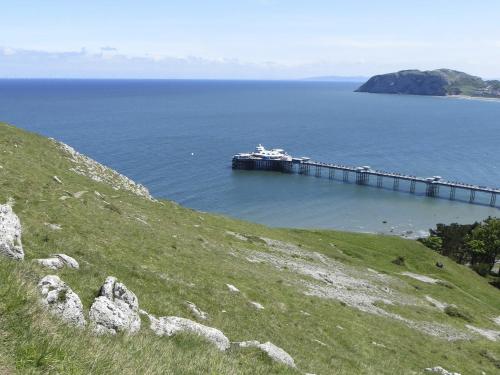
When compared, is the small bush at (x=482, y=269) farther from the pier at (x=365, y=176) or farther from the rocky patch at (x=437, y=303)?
the pier at (x=365, y=176)

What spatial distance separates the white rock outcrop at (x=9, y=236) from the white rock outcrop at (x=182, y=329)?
4794mm

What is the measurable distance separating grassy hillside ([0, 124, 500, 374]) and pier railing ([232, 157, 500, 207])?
8815cm

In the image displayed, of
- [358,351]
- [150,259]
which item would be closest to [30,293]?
[150,259]

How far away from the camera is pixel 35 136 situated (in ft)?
183

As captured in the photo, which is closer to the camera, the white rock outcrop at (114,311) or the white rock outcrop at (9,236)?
the white rock outcrop at (114,311)

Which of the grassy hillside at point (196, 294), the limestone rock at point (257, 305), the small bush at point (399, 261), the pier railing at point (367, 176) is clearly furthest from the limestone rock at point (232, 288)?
the pier railing at point (367, 176)

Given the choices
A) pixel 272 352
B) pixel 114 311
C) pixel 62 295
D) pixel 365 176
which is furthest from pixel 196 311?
pixel 365 176

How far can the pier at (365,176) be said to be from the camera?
142875 mm

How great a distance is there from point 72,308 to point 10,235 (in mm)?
4761

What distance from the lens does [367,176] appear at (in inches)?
6147

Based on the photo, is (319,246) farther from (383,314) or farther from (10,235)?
(10,235)

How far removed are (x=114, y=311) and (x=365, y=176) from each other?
14933 cm

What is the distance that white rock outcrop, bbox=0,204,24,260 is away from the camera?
14257mm

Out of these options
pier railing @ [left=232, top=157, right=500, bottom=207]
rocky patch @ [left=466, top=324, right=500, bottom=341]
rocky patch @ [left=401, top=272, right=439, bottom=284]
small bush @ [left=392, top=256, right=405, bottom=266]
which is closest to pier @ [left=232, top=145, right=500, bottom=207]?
pier railing @ [left=232, top=157, right=500, bottom=207]
